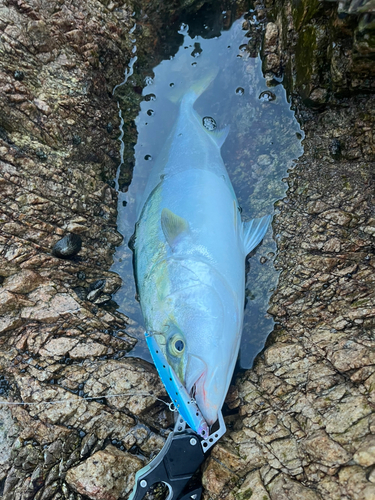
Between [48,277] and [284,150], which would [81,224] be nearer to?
[48,277]

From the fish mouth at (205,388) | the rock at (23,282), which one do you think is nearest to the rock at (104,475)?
the fish mouth at (205,388)

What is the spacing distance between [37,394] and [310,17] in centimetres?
340

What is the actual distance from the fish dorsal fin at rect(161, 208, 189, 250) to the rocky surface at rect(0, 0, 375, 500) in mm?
821

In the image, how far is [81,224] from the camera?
274cm

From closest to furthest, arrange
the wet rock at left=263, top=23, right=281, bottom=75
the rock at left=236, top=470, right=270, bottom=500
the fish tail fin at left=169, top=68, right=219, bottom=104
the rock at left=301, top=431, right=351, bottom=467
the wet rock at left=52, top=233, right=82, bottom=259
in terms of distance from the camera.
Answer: the rock at left=301, top=431, right=351, bottom=467 → the rock at left=236, top=470, right=270, bottom=500 → the wet rock at left=52, top=233, right=82, bottom=259 → the wet rock at left=263, top=23, right=281, bottom=75 → the fish tail fin at left=169, top=68, right=219, bottom=104

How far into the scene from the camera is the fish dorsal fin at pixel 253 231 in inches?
101

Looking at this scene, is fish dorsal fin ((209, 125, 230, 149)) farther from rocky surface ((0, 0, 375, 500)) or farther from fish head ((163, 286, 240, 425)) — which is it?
fish head ((163, 286, 240, 425))

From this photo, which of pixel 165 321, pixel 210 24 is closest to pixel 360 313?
pixel 165 321

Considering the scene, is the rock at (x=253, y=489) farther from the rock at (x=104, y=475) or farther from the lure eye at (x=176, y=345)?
the lure eye at (x=176, y=345)

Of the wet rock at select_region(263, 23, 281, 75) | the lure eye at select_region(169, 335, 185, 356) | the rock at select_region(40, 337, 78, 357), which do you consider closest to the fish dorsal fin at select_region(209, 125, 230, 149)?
the wet rock at select_region(263, 23, 281, 75)

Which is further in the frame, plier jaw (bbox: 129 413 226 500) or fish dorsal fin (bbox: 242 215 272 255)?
fish dorsal fin (bbox: 242 215 272 255)

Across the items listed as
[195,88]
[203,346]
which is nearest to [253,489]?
[203,346]

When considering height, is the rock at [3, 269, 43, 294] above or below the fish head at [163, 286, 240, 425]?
above

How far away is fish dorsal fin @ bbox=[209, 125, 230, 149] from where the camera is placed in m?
3.02
